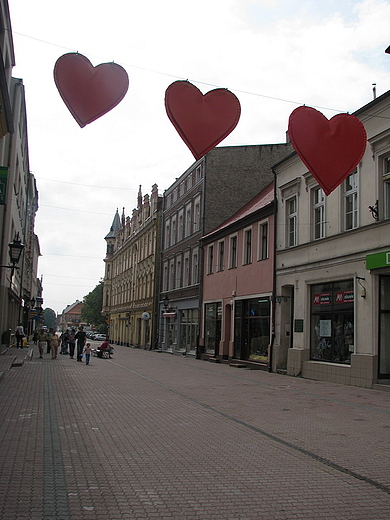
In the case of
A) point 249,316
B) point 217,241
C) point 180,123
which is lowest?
point 249,316

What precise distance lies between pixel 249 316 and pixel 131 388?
39.9 ft

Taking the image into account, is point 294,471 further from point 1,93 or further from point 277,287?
point 277,287

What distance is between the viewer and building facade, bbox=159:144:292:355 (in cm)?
3606

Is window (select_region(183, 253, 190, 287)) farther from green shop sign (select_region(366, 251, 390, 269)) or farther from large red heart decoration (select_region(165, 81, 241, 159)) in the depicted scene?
large red heart decoration (select_region(165, 81, 241, 159))

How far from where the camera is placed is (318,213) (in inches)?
816

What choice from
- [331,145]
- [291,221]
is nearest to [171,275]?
[291,221]

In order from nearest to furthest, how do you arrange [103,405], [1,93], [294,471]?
1. [294,471]
2. [103,405]
3. [1,93]

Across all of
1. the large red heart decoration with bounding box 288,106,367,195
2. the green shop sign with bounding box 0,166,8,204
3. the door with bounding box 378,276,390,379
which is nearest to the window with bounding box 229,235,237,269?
the door with bounding box 378,276,390,379

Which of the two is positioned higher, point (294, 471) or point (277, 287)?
point (277, 287)

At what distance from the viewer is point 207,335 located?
111 feet

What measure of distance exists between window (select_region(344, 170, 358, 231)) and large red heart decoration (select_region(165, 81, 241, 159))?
38.2 ft

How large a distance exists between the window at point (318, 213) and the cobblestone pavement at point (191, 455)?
719 centimetres

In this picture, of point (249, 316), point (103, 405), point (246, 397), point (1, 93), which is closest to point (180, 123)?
point (103, 405)

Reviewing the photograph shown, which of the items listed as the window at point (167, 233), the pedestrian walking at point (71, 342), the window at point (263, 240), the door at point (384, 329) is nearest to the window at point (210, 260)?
the window at point (263, 240)
